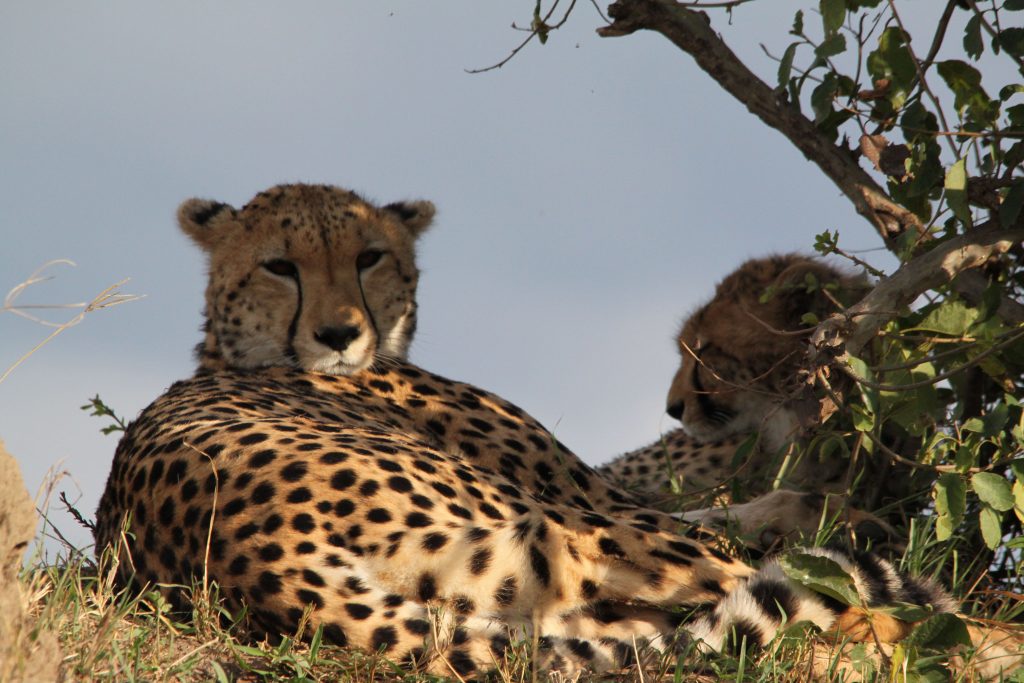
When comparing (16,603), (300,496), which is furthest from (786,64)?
(16,603)

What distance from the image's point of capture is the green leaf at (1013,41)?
2.92m

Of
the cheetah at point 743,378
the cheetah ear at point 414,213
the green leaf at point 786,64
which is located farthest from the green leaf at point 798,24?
the cheetah ear at point 414,213

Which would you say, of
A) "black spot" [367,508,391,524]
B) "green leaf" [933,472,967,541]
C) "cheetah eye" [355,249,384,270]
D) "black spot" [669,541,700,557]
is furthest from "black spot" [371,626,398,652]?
"cheetah eye" [355,249,384,270]

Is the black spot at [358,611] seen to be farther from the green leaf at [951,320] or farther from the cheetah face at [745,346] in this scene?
the cheetah face at [745,346]

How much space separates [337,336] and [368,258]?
38 centimetres

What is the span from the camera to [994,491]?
259 cm

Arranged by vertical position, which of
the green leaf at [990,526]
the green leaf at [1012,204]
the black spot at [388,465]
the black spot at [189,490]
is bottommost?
the black spot at [189,490]

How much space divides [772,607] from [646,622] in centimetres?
25

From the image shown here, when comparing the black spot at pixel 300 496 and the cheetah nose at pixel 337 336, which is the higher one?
the cheetah nose at pixel 337 336

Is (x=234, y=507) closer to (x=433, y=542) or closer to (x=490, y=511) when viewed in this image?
(x=433, y=542)

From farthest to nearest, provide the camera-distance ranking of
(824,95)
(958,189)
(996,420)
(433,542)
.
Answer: (824,95)
(958,189)
(996,420)
(433,542)

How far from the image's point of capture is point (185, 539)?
2471 mm

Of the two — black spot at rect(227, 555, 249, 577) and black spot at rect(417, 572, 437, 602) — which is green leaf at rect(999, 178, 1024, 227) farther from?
black spot at rect(227, 555, 249, 577)

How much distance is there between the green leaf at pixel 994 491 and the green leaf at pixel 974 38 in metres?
1.07
